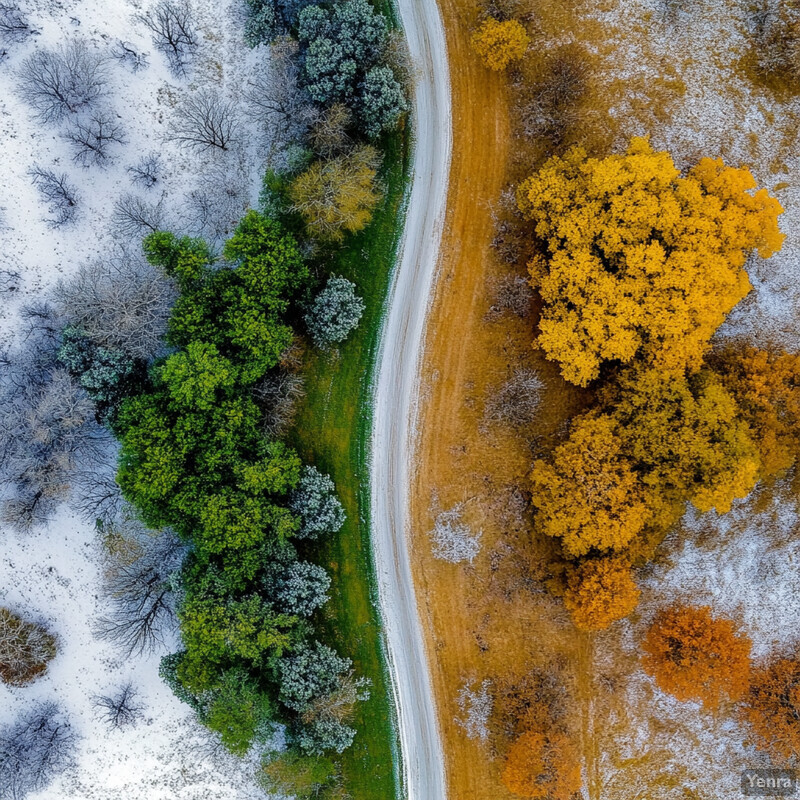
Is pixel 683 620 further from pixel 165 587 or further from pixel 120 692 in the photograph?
pixel 120 692

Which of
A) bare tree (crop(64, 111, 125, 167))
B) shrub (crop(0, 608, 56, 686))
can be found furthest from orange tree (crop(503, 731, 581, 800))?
bare tree (crop(64, 111, 125, 167))

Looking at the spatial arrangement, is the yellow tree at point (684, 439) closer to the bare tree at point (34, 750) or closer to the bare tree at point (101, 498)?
the bare tree at point (101, 498)

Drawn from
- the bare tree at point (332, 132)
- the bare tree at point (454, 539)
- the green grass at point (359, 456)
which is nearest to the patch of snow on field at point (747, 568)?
the bare tree at point (454, 539)

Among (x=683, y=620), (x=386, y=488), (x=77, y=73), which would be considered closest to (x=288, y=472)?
(x=386, y=488)

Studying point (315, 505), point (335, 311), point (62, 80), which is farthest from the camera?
point (62, 80)

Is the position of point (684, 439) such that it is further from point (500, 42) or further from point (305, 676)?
point (500, 42)

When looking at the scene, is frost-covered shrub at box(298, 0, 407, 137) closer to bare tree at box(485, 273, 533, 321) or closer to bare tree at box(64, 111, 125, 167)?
bare tree at box(485, 273, 533, 321)

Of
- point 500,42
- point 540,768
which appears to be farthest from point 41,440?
point 500,42
